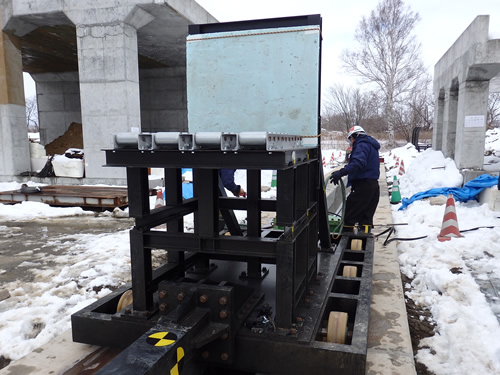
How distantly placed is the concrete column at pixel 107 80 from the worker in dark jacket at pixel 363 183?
27.5 ft

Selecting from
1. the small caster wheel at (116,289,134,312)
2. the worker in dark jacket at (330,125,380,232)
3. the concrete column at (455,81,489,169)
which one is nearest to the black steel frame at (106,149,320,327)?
the small caster wheel at (116,289,134,312)

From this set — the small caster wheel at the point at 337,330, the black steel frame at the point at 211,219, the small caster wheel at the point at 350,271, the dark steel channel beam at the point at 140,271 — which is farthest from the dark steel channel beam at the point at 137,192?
the small caster wheel at the point at 350,271

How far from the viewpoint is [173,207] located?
3205 millimetres

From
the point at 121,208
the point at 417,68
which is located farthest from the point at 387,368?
the point at 417,68

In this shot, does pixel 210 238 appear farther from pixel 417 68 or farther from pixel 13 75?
pixel 417 68

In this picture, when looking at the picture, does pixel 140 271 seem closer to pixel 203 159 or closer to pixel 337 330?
pixel 203 159

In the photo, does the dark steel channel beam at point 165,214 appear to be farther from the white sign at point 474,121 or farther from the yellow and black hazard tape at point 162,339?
the white sign at point 474,121

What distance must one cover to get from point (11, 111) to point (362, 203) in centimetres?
1230

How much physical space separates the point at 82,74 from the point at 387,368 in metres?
12.4

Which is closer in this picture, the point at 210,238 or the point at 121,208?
the point at 210,238

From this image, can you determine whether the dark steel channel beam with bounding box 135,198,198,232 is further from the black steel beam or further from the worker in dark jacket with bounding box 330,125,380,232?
the worker in dark jacket with bounding box 330,125,380,232

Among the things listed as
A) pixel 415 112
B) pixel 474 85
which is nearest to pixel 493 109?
pixel 415 112

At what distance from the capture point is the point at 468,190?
29.2 feet

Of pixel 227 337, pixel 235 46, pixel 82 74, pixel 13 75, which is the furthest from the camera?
pixel 13 75
